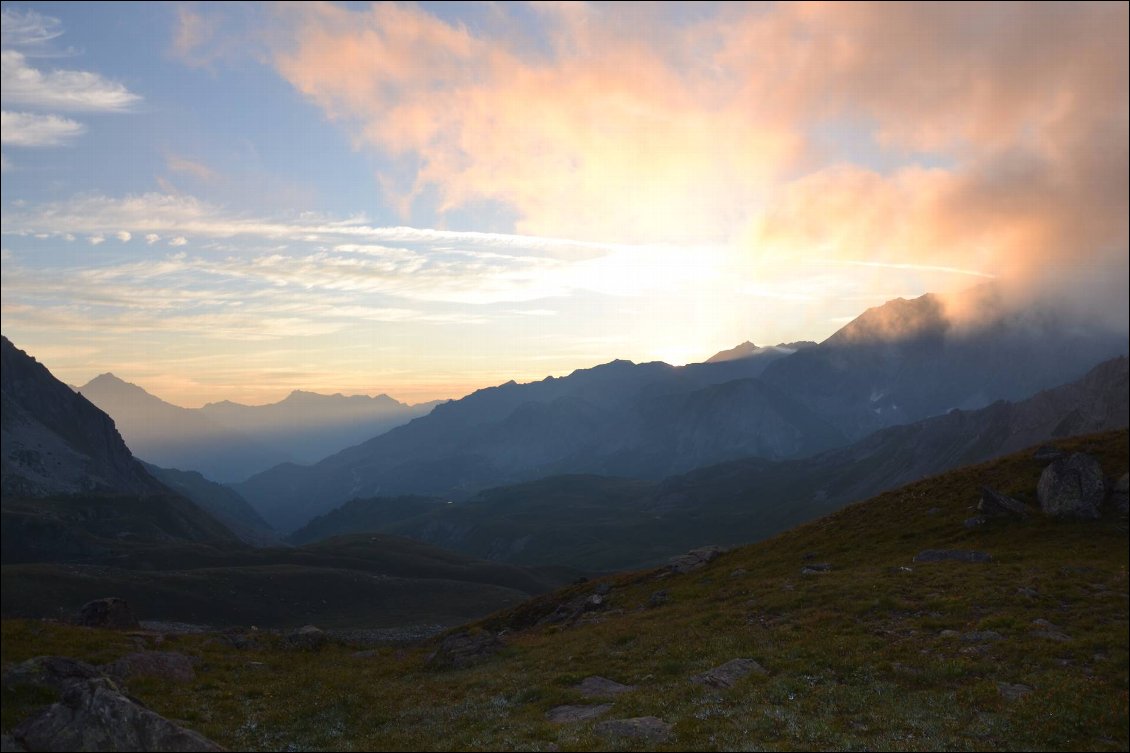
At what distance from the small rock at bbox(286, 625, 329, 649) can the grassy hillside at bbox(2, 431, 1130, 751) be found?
1.13 metres

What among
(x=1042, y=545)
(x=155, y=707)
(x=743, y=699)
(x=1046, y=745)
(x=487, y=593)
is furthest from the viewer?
(x=487, y=593)

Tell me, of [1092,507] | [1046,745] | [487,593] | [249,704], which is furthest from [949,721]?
[487,593]

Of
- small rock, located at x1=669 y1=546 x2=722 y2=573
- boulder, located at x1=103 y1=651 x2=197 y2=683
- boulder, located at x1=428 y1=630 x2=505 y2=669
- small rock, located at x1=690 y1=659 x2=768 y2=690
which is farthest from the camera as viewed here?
small rock, located at x1=669 y1=546 x2=722 y2=573

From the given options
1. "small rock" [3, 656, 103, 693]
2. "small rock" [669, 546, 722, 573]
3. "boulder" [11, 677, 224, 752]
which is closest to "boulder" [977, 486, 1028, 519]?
"small rock" [669, 546, 722, 573]

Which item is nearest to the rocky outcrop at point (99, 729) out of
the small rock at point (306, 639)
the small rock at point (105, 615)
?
the small rock at point (306, 639)

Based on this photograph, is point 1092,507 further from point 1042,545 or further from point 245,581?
point 245,581

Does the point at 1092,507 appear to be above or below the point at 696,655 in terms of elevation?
above

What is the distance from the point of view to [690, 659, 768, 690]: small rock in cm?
2846

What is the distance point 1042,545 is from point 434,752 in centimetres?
4627

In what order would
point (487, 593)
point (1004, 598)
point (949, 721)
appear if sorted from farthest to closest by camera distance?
1. point (487, 593)
2. point (1004, 598)
3. point (949, 721)

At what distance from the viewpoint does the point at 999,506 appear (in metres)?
54.4

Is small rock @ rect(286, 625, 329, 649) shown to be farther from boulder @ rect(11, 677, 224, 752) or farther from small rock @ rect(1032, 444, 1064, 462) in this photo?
small rock @ rect(1032, 444, 1064, 462)

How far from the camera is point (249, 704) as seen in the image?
3284 cm

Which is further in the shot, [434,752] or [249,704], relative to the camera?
[249,704]
